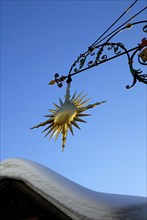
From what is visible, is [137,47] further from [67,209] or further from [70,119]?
[67,209]

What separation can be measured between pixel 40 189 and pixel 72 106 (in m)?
1.10

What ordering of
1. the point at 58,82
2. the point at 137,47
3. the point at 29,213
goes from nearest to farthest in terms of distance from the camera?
1. the point at 137,47
2. the point at 58,82
3. the point at 29,213

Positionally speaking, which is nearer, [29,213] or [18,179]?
[18,179]

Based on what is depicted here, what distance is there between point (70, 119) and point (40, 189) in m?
0.98

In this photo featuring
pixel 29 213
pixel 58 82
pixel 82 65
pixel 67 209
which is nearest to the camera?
pixel 67 209

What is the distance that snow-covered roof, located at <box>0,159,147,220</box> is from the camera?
3.62 m

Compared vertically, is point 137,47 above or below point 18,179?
above

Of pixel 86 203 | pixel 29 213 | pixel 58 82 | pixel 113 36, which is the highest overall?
pixel 113 36

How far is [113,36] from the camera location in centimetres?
375

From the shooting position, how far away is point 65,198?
380 cm

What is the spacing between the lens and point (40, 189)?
4.02 meters

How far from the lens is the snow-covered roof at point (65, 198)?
362 cm

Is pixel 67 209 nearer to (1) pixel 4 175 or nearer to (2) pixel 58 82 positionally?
(1) pixel 4 175

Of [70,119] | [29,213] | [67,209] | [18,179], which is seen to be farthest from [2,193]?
[70,119]
